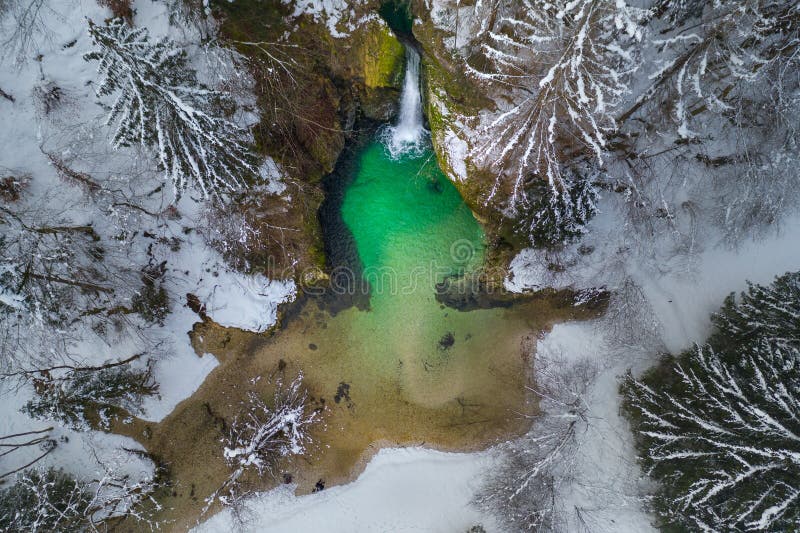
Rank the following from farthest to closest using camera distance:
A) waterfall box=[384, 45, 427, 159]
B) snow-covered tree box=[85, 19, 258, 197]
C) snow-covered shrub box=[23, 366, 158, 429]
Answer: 1. waterfall box=[384, 45, 427, 159]
2. snow-covered shrub box=[23, 366, 158, 429]
3. snow-covered tree box=[85, 19, 258, 197]

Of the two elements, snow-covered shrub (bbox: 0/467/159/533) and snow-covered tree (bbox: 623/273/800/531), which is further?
snow-covered shrub (bbox: 0/467/159/533)

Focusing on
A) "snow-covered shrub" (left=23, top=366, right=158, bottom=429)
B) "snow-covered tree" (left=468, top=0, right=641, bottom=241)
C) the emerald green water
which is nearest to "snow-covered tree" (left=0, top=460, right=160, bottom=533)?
"snow-covered shrub" (left=23, top=366, right=158, bottom=429)

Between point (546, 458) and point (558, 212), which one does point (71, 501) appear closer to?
point (546, 458)

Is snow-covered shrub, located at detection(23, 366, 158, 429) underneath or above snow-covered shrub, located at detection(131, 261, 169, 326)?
underneath

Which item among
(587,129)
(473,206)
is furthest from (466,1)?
(473,206)

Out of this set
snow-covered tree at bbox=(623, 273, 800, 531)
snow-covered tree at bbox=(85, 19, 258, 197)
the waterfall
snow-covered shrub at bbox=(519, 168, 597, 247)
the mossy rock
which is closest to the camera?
snow-covered tree at bbox=(623, 273, 800, 531)

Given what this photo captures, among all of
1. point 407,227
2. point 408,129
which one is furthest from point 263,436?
point 408,129

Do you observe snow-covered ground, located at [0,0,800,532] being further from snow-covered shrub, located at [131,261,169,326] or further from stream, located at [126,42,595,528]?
stream, located at [126,42,595,528]
